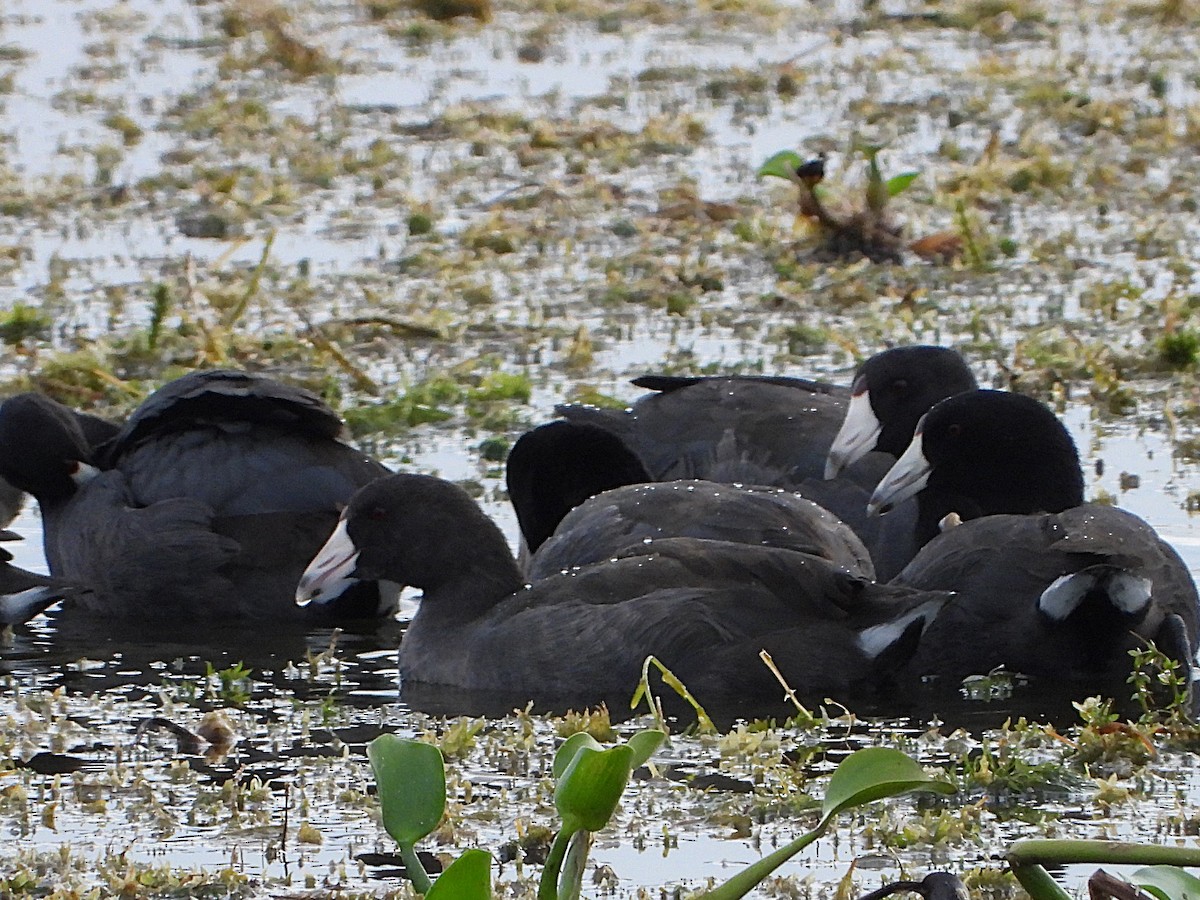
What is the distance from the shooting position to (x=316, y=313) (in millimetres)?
11547

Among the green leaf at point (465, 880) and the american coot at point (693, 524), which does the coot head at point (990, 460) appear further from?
the green leaf at point (465, 880)

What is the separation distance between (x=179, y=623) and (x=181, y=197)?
20.8 feet

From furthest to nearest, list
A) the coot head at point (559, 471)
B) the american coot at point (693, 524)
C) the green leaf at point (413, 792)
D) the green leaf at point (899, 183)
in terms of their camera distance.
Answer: the green leaf at point (899, 183), the coot head at point (559, 471), the american coot at point (693, 524), the green leaf at point (413, 792)

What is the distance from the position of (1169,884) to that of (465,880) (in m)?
Result: 1.07

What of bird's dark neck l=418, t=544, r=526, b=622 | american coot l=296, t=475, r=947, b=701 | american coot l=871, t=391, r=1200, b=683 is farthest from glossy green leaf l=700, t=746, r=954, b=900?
bird's dark neck l=418, t=544, r=526, b=622

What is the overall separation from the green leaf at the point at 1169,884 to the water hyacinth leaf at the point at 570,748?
866mm

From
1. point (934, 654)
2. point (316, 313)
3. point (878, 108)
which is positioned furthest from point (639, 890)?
point (878, 108)

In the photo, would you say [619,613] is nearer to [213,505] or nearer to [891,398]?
[213,505]

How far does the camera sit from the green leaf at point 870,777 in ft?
13.3

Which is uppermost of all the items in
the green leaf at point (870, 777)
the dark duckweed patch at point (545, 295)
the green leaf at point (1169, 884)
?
the green leaf at point (870, 777)

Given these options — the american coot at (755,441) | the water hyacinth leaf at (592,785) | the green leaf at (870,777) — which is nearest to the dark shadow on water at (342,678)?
the american coot at (755,441)

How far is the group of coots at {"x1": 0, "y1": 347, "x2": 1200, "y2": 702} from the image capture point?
6.74 meters

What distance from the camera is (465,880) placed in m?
3.97

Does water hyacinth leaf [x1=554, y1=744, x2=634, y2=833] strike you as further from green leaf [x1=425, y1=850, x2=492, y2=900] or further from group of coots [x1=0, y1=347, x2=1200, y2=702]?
group of coots [x1=0, y1=347, x2=1200, y2=702]
